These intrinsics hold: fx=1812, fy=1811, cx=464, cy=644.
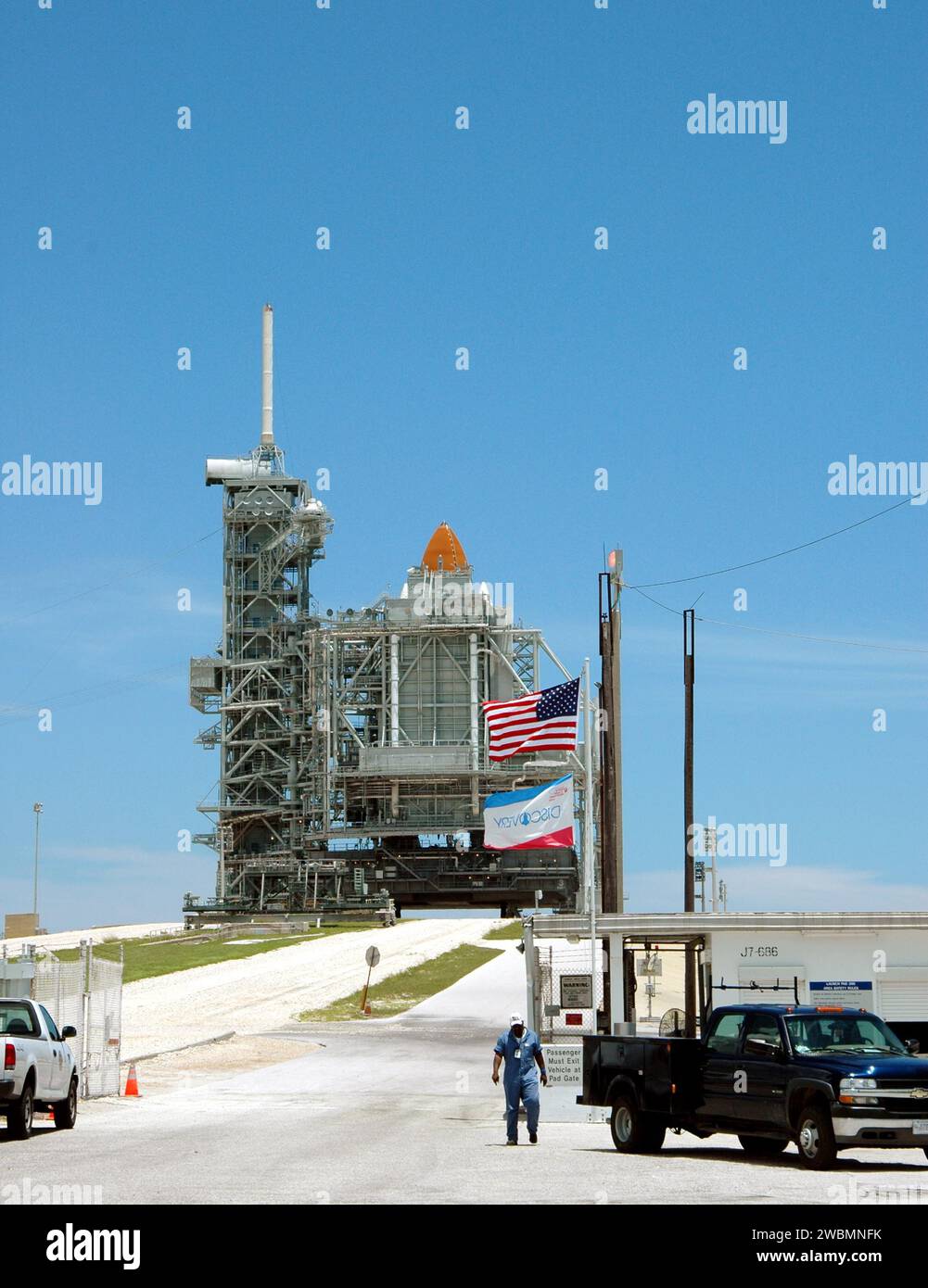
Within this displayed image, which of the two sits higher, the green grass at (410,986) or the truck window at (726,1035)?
the truck window at (726,1035)

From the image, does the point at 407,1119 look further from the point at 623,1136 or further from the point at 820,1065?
the point at 820,1065

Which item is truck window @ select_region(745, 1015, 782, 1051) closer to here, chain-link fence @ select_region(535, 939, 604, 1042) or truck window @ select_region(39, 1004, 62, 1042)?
chain-link fence @ select_region(535, 939, 604, 1042)

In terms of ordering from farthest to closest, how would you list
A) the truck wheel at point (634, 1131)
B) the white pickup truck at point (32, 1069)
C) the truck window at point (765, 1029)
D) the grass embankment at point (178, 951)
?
the grass embankment at point (178, 951) < the white pickup truck at point (32, 1069) < the truck wheel at point (634, 1131) < the truck window at point (765, 1029)

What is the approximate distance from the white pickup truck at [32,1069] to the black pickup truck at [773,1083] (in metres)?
6.93

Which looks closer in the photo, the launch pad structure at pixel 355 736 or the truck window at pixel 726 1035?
the truck window at pixel 726 1035

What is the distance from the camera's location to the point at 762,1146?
70.7 feet

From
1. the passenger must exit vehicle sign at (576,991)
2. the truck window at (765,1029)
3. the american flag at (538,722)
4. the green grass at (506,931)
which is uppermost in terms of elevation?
the american flag at (538,722)

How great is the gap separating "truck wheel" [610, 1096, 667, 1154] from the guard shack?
7538 mm

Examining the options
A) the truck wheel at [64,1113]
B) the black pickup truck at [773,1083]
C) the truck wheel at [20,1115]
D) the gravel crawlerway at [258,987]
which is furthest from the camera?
the gravel crawlerway at [258,987]

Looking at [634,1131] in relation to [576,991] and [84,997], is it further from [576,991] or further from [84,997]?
[84,997]

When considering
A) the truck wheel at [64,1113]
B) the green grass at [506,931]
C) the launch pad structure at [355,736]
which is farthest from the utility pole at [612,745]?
the launch pad structure at [355,736]

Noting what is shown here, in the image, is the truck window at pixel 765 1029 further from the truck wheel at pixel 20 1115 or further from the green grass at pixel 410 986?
the green grass at pixel 410 986

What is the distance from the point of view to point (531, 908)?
113562 millimetres

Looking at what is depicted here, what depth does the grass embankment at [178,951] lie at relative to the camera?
67.8 m
